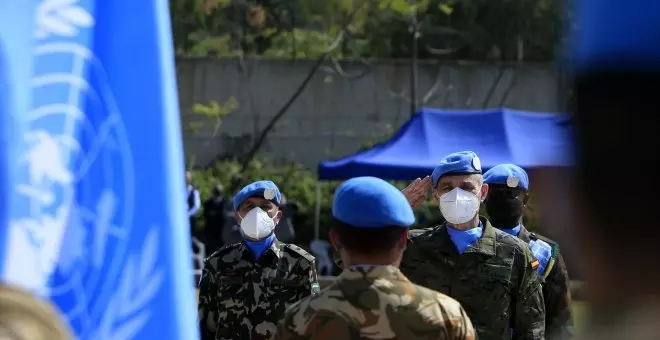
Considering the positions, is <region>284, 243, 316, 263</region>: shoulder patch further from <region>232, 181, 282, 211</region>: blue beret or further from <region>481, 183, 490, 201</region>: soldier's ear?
<region>481, 183, 490, 201</region>: soldier's ear

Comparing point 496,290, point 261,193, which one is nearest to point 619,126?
point 496,290

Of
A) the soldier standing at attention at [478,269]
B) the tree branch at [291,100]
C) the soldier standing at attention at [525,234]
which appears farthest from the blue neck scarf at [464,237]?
the tree branch at [291,100]

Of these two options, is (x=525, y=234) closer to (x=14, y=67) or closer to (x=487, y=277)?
(x=487, y=277)

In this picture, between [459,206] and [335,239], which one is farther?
[459,206]

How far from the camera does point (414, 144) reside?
15320mm

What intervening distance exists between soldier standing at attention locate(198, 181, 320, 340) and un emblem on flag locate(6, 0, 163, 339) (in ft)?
11.6

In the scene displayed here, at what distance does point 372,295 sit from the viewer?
3141 millimetres

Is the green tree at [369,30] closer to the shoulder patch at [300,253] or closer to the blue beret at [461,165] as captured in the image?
the shoulder patch at [300,253]

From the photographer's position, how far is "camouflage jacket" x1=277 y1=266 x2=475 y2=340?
3096mm

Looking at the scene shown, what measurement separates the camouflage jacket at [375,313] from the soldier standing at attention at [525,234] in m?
2.44

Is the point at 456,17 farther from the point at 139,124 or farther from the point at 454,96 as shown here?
the point at 139,124

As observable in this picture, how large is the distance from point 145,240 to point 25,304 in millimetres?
652

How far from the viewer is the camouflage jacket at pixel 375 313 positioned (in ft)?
10.2

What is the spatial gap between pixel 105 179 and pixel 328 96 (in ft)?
66.1
